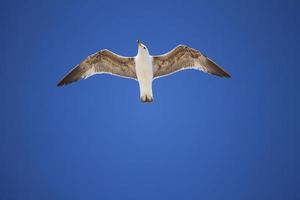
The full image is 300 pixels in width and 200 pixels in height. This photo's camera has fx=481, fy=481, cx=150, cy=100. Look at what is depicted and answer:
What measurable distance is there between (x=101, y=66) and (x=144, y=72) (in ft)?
3.55

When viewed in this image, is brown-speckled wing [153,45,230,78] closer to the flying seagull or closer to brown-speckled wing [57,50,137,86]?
the flying seagull

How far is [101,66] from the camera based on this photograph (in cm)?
1173

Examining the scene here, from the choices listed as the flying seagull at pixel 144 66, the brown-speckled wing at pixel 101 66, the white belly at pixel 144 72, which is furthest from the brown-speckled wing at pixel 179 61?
the brown-speckled wing at pixel 101 66

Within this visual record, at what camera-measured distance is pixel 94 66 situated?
1173cm

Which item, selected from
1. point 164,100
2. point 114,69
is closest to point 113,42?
point 164,100

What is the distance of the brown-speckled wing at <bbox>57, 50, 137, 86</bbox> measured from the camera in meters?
11.6

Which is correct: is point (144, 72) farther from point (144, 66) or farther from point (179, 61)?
point (179, 61)

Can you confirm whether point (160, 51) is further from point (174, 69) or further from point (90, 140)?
point (174, 69)

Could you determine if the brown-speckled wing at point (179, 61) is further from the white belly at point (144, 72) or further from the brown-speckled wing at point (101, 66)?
the brown-speckled wing at point (101, 66)

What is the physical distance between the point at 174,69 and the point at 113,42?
20111 millimetres

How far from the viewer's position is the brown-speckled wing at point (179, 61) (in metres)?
11.5

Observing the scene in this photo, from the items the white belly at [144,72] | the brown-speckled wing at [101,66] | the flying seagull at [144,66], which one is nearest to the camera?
the white belly at [144,72]

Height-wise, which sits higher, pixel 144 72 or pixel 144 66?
pixel 144 66

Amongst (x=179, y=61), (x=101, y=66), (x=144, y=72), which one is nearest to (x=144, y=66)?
(x=144, y=72)
